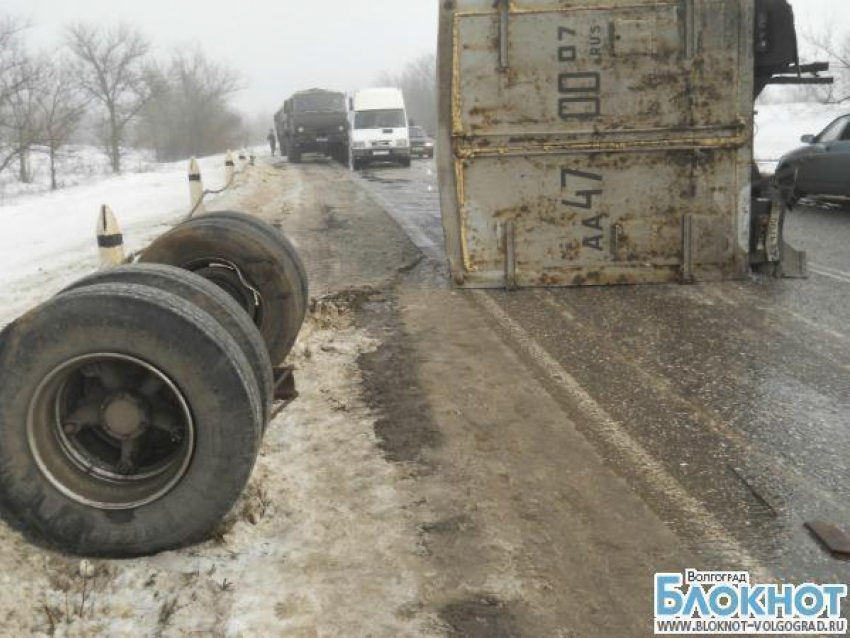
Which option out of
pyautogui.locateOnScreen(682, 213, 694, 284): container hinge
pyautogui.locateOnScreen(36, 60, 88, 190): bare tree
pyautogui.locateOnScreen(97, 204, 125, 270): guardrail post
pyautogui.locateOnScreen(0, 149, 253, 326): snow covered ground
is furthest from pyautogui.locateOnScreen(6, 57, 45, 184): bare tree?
pyautogui.locateOnScreen(682, 213, 694, 284): container hinge

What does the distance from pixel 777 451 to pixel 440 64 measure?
4.82 metres

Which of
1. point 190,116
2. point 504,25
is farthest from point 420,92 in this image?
point 504,25

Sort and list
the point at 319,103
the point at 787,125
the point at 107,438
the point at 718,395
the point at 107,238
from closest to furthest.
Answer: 1. the point at 107,438
2. the point at 718,395
3. the point at 107,238
4. the point at 319,103
5. the point at 787,125

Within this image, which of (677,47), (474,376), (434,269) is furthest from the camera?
(434,269)

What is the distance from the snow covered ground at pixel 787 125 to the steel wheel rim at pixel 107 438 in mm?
21345

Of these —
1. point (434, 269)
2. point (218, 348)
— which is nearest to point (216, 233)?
point (218, 348)

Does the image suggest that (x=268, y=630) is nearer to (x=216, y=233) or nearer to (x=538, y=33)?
(x=216, y=233)

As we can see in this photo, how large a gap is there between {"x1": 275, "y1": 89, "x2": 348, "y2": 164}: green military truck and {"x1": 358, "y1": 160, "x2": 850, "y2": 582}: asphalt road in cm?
2382

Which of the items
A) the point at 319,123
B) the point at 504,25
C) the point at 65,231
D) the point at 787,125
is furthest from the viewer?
the point at 787,125

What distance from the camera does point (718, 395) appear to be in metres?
4.58

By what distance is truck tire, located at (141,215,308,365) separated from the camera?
4.30 metres

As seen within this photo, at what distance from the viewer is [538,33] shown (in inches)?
278

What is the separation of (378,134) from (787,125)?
20523 millimetres

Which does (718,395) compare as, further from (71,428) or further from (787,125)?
(787,125)
